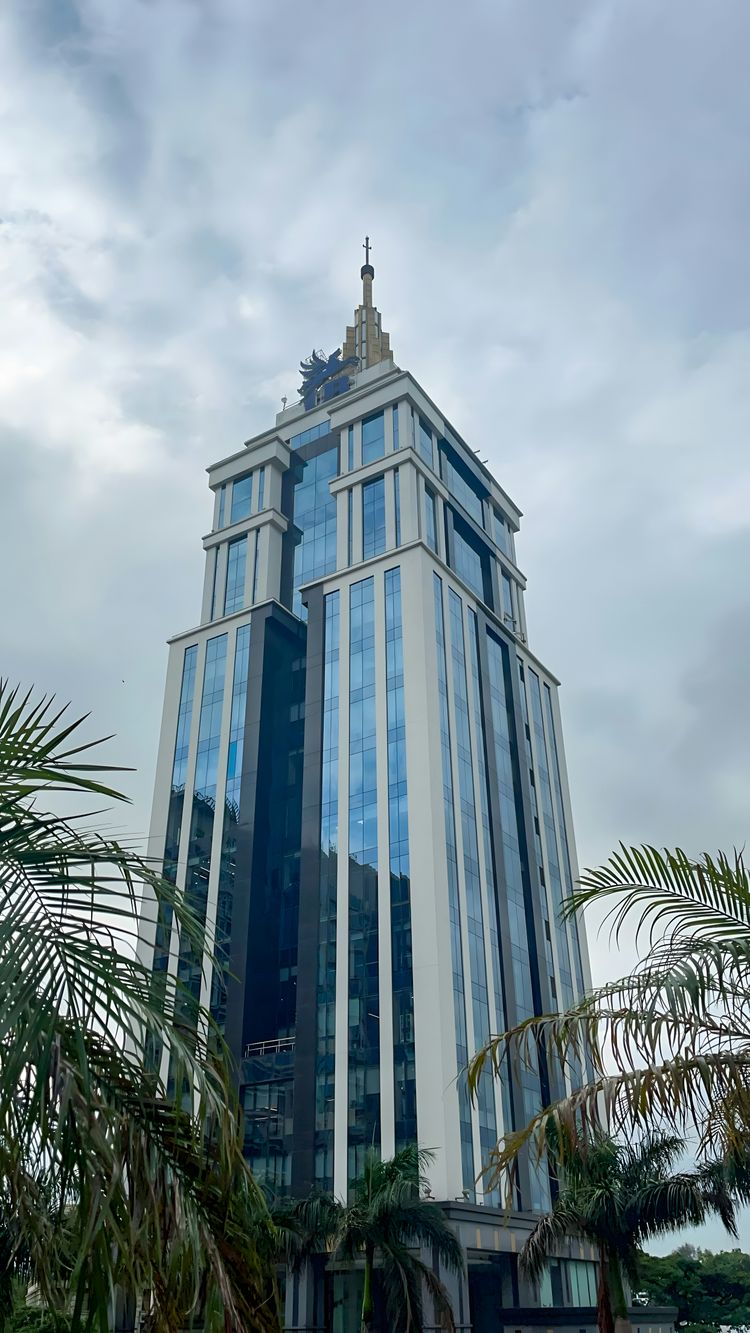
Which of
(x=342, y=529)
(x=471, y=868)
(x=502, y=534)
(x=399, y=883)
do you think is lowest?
(x=399, y=883)

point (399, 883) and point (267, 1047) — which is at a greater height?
point (399, 883)

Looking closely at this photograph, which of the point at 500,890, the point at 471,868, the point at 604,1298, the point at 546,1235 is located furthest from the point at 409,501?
the point at 604,1298

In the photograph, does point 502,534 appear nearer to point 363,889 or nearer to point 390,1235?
point 363,889

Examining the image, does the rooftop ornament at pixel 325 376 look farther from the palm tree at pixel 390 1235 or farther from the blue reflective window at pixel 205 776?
the palm tree at pixel 390 1235

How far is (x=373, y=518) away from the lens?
69.7 metres

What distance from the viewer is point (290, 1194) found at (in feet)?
168

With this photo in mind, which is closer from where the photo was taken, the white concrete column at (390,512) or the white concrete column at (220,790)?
the white concrete column at (220,790)

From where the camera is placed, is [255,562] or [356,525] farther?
[255,562]

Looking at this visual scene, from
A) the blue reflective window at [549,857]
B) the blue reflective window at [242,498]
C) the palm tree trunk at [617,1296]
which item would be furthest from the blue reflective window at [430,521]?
the palm tree trunk at [617,1296]

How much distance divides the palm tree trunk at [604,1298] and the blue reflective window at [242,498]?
5799 cm

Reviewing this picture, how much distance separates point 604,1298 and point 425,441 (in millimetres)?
55647

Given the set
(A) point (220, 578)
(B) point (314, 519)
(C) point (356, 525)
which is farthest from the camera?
(A) point (220, 578)

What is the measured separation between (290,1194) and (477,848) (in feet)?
64.7

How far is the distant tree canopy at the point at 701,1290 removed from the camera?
207 ft
